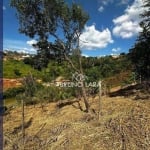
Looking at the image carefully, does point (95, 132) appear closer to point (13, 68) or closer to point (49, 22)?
point (49, 22)

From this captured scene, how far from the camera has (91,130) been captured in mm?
14469

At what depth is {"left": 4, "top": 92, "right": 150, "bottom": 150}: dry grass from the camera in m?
12.9

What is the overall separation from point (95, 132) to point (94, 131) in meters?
0.15

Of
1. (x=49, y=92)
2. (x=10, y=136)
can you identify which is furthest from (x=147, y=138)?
(x=49, y=92)

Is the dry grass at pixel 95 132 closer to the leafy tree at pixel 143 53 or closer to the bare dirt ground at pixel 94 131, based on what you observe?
the bare dirt ground at pixel 94 131

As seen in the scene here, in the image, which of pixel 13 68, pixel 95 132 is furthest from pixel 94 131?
pixel 13 68

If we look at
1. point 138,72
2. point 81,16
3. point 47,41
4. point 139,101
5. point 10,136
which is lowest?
point 10,136

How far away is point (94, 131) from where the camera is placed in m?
14.3

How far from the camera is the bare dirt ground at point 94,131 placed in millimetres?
12959

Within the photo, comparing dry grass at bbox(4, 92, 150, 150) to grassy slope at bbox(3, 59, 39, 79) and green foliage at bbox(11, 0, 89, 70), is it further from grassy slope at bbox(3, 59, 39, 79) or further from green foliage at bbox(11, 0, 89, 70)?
grassy slope at bbox(3, 59, 39, 79)

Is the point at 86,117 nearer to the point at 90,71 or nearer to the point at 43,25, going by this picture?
the point at 43,25

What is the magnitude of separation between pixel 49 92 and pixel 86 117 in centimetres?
1374

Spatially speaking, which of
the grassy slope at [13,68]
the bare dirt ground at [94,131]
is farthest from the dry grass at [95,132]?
the grassy slope at [13,68]

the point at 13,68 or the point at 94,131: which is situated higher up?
the point at 13,68
